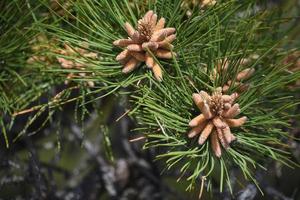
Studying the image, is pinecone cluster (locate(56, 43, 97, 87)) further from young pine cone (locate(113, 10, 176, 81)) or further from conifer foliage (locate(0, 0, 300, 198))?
young pine cone (locate(113, 10, 176, 81))

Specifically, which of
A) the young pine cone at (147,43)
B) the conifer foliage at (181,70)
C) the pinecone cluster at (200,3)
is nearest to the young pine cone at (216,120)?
the conifer foliage at (181,70)

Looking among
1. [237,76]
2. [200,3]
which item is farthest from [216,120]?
[200,3]

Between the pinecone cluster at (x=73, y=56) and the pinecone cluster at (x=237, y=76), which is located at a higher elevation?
the pinecone cluster at (x=73, y=56)

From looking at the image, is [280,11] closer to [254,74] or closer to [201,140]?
[254,74]

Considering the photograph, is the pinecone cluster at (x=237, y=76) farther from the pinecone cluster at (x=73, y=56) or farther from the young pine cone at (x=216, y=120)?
the pinecone cluster at (x=73, y=56)

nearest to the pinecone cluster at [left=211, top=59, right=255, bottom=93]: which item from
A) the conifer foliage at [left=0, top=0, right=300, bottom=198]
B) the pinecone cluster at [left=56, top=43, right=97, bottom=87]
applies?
the conifer foliage at [left=0, top=0, right=300, bottom=198]

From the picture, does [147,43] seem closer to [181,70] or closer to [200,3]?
[181,70]

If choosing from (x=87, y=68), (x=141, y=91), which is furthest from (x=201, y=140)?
(x=87, y=68)
